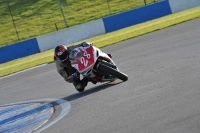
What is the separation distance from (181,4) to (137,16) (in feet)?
10.5

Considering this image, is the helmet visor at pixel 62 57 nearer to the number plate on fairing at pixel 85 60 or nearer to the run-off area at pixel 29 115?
the number plate on fairing at pixel 85 60

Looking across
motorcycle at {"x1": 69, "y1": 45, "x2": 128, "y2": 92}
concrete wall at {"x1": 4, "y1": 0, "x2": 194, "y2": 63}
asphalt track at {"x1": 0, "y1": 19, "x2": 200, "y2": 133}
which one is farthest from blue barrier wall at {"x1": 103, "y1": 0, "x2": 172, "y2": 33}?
motorcycle at {"x1": 69, "y1": 45, "x2": 128, "y2": 92}

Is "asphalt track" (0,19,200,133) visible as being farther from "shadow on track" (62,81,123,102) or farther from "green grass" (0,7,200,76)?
"green grass" (0,7,200,76)

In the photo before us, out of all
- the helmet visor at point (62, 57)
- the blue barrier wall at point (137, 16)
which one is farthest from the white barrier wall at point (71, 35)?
the helmet visor at point (62, 57)

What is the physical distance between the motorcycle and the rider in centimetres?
23

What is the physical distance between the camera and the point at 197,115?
6707mm

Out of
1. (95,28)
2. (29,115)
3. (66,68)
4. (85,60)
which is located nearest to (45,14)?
(95,28)

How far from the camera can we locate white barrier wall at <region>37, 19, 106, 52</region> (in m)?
32.3

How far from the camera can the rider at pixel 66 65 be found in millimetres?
11648

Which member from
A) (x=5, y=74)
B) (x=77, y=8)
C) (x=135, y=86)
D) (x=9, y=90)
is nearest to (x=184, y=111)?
(x=135, y=86)

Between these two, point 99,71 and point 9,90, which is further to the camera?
point 9,90

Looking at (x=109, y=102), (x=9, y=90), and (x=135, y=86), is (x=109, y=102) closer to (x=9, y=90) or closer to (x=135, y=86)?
(x=135, y=86)

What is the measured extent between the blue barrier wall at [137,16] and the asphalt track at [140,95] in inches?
631

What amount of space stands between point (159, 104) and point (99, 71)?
11.6 ft
